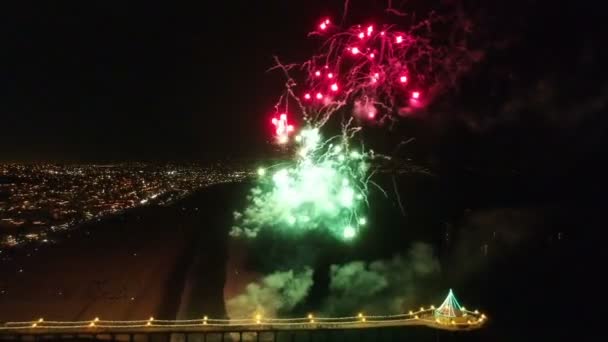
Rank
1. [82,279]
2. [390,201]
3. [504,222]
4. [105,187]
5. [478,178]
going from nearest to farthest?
1. [82,279]
2. [504,222]
3. [390,201]
4. [478,178]
5. [105,187]

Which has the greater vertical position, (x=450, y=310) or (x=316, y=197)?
(x=316, y=197)

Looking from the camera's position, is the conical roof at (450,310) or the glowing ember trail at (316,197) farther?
the glowing ember trail at (316,197)

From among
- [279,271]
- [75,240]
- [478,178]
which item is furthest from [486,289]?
[478,178]

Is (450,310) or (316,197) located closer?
(450,310)

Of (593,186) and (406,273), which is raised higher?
(593,186)

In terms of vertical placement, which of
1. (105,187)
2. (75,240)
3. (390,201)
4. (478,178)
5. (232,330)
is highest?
(105,187)

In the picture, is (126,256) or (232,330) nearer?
(232,330)

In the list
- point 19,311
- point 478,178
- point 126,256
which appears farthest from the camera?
point 478,178

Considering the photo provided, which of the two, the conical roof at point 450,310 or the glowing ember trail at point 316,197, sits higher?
the glowing ember trail at point 316,197

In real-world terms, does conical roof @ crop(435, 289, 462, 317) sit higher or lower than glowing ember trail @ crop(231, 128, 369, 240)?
lower

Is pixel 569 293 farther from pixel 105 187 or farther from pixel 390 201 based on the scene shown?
pixel 105 187

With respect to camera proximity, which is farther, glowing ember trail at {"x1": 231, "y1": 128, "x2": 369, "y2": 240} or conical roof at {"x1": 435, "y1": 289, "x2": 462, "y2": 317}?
glowing ember trail at {"x1": 231, "y1": 128, "x2": 369, "y2": 240}
